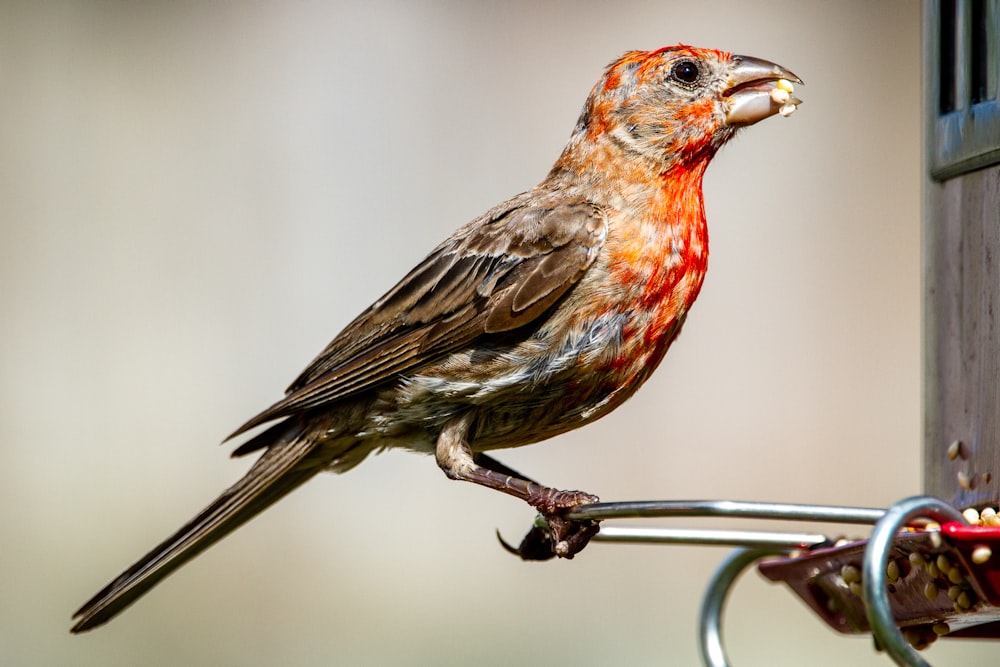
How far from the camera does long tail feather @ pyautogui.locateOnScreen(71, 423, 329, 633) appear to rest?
4.09m

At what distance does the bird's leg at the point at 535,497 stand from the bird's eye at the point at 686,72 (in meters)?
1.21

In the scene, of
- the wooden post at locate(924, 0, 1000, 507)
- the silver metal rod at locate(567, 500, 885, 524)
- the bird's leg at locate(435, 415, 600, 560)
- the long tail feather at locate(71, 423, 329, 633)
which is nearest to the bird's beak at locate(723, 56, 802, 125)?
the wooden post at locate(924, 0, 1000, 507)

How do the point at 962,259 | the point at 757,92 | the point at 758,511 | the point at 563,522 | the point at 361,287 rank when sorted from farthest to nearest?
the point at 361,287 < the point at 757,92 < the point at 563,522 < the point at 962,259 < the point at 758,511

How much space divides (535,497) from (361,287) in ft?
14.8

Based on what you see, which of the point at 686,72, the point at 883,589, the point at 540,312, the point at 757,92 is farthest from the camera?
the point at 686,72

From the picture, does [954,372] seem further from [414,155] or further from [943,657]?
[414,155]

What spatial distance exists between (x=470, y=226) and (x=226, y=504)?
1.13m

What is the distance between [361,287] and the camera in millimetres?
8000

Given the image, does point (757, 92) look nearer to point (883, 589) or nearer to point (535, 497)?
point (535, 497)

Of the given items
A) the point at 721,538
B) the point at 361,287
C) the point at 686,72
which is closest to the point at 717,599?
the point at 721,538

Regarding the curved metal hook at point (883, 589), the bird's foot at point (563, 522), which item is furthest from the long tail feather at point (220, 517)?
the curved metal hook at point (883, 589)

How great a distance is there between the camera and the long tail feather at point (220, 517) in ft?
13.4

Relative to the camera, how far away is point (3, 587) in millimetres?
7066

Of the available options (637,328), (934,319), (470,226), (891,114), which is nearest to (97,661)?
(470,226)
